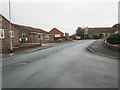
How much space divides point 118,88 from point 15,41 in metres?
39.7

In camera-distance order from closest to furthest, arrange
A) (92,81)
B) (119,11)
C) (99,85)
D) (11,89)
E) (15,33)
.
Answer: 1. (11,89)
2. (99,85)
3. (92,81)
4. (119,11)
5. (15,33)

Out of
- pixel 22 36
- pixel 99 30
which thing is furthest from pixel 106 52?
pixel 99 30

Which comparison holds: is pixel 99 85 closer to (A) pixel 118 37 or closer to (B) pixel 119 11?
(A) pixel 118 37

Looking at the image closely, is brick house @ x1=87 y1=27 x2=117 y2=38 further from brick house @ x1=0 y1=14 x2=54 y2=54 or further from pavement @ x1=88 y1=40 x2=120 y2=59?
pavement @ x1=88 y1=40 x2=120 y2=59

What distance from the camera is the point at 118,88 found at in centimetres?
825

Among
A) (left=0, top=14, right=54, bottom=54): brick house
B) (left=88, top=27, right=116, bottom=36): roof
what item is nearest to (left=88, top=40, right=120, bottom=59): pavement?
(left=0, top=14, right=54, bottom=54): brick house

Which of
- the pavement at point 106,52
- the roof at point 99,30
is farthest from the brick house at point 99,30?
the pavement at point 106,52

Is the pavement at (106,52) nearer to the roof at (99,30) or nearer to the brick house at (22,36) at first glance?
the brick house at (22,36)

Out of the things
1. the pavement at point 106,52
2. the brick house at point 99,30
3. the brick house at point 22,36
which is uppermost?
the brick house at point 99,30

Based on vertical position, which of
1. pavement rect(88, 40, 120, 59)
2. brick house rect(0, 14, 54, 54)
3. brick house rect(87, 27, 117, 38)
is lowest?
pavement rect(88, 40, 120, 59)

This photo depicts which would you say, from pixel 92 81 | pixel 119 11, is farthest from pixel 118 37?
pixel 92 81

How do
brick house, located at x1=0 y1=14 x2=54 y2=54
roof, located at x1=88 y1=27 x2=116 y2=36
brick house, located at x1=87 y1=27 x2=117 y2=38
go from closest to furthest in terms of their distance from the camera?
1. brick house, located at x1=0 y1=14 x2=54 y2=54
2. brick house, located at x1=87 y1=27 x2=117 y2=38
3. roof, located at x1=88 y1=27 x2=116 y2=36

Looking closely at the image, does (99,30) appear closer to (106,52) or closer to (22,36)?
(22,36)

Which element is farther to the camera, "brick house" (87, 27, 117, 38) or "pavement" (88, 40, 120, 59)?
"brick house" (87, 27, 117, 38)
